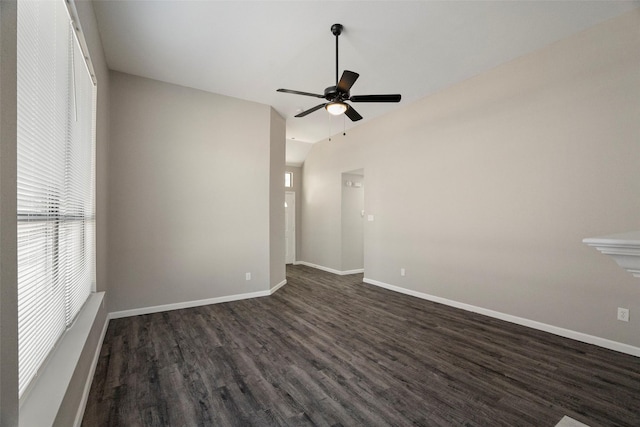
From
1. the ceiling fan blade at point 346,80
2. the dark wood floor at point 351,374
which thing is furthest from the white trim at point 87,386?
the ceiling fan blade at point 346,80

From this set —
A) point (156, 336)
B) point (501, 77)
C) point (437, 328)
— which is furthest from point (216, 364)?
point (501, 77)

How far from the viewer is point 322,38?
9.96 feet

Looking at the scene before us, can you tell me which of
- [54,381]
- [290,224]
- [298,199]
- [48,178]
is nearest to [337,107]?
[48,178]

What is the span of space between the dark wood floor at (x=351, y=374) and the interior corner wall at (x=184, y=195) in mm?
670

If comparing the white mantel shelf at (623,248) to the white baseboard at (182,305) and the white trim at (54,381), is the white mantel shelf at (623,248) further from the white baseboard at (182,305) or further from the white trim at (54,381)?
the white baseboard at (182,305)

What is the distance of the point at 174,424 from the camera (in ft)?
5.94

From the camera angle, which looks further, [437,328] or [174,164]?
[174,164]

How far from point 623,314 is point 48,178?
15.0ft

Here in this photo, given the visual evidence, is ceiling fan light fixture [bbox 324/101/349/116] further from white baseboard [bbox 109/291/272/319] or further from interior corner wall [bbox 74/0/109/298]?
white baseboard [bbox 109/291/272/319]

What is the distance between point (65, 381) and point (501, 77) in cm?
487

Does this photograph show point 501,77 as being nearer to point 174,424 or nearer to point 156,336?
point 174,424

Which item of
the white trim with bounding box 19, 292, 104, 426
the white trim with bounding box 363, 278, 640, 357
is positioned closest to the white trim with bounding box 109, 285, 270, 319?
the white trim with bounding box 19, 292, 104, 426

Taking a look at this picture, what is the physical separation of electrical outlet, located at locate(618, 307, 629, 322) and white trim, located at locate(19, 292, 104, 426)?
425 cm

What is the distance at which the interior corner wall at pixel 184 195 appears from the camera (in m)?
3.74
